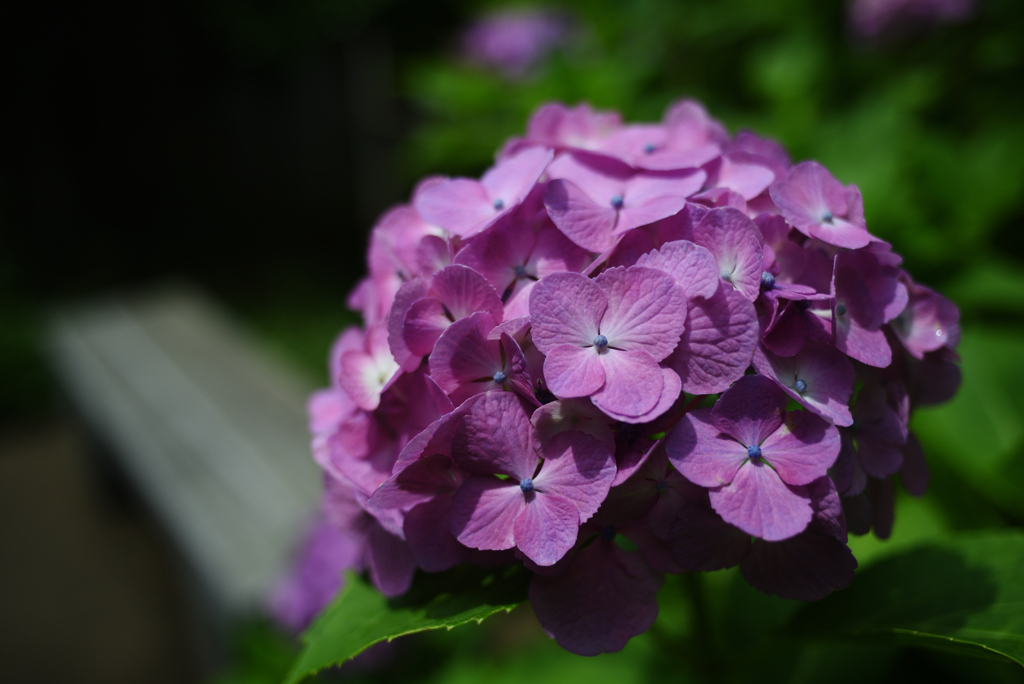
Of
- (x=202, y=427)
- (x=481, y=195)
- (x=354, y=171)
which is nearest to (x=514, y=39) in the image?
(x=202, y=427)

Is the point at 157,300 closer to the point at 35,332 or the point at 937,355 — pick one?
the point at 35,332

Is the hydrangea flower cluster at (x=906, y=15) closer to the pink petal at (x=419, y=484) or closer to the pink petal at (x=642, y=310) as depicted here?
the pink petal at (x=642, y=310)

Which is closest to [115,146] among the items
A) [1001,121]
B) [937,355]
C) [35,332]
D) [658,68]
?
[35,332]

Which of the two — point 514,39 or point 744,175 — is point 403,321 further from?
point 514,39

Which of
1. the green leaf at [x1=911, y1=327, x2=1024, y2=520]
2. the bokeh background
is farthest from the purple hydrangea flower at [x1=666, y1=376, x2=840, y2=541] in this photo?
the green leaf at [x1=911, y1=327, x2=1024, y2=520]

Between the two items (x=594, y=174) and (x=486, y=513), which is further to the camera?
(x=594, y=174)

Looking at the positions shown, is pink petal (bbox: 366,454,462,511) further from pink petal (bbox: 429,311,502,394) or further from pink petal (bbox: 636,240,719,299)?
pink petal (bbox: 636,240,719,299)
